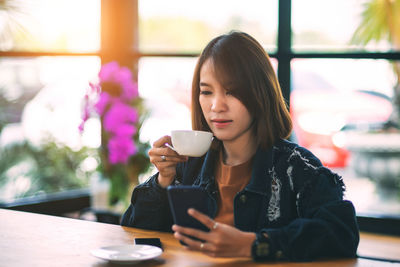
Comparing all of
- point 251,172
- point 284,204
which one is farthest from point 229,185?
point 284,204

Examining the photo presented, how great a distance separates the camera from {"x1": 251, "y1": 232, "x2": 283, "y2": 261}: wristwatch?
50.4 inches

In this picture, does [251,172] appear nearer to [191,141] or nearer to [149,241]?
[191,141]

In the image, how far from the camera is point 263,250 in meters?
1.28

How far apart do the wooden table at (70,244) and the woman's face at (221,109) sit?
0.34 meters

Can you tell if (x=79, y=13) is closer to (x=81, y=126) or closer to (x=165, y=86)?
(x=165, y=86)

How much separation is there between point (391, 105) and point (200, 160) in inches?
73.6

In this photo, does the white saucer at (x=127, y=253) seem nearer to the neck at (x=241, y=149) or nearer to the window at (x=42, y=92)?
the neck at (x=241, y=149)

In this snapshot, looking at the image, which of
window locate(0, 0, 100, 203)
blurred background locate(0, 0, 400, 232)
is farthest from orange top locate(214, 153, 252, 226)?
window locate(0, 0, 100, 203)

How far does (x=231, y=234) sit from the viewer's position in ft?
4.10

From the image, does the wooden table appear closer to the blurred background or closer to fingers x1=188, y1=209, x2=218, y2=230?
fingers x1=188, y1=209, x2=218, y2=230

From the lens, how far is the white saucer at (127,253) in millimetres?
1258

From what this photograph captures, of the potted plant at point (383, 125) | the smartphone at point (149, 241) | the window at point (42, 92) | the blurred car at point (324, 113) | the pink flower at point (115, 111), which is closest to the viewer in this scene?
the smartphone at point (149, 241)

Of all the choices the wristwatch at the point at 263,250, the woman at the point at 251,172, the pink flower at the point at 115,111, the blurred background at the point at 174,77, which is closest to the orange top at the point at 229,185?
the woman at the point at 251,172

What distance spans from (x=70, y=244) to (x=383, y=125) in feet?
7.70
